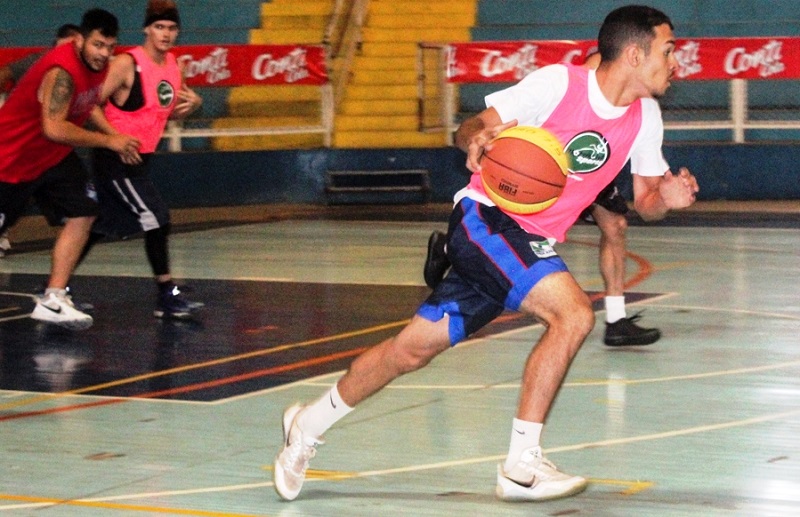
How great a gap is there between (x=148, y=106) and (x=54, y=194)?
34.8 inches

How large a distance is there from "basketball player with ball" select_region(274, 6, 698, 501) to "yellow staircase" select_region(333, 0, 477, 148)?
1447 cm


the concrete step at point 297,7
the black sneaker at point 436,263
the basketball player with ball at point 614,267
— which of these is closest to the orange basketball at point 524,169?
the black sneaker at point 436,263

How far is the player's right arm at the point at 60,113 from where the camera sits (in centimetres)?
907

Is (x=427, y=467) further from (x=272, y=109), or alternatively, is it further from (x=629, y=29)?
(x=272, y=109)

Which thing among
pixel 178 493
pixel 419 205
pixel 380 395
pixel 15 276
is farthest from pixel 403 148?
pixel 178 493

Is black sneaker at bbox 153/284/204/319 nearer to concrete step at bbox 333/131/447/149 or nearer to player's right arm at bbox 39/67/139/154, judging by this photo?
player's right arm at bbox 39/67/139/154

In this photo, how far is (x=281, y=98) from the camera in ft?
69.2

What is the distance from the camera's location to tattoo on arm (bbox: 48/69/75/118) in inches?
358

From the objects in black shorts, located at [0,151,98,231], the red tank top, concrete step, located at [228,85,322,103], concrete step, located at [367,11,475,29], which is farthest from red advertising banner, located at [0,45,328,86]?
black shorts, located at [0,151,98,231]

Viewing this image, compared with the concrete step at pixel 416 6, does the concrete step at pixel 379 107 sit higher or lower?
lower

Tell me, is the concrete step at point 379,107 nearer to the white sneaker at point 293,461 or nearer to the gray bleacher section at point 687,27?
the gray bleacher section at point 687,27

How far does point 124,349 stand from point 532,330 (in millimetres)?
2529

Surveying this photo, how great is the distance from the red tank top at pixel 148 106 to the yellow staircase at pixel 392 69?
1009 cm

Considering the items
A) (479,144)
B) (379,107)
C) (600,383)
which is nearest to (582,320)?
(479,144)
